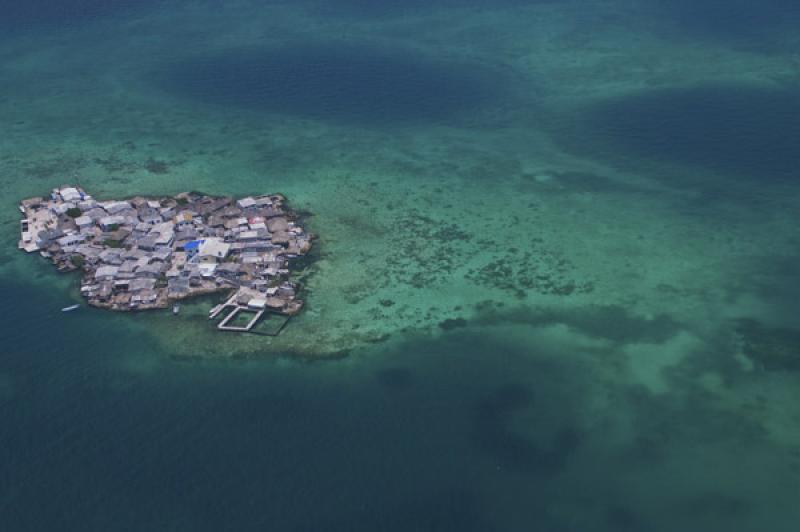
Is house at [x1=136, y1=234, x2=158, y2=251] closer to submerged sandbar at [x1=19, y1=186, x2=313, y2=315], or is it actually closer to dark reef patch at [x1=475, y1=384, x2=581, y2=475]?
submerged sandbar at [x1=19, y1=186, x2=313, y2=315]

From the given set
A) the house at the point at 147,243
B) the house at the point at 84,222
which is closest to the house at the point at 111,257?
the house at the point at 147,243

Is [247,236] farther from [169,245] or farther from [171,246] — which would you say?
[169,245]

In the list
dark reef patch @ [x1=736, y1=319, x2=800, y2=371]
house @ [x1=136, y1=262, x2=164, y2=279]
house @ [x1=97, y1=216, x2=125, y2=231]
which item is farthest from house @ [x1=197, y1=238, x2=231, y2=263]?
dark reef patch @ [x1=736, y1=319, x2=800, y2=371]

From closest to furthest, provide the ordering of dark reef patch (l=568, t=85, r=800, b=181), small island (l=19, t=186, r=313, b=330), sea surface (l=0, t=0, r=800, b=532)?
sea surface (l=0, t=0, r=800, b=532)
small island (l=19, t=186, r=313, b=330)
dark reef patch (l=568, t=85, r=800, b=181)

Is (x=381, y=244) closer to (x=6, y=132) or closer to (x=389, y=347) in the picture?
(x=389, y=347)

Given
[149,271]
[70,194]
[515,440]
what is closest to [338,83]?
[70,194]

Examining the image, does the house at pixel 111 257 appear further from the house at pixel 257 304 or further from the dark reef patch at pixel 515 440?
the dark reef patch at pixel 515 440
